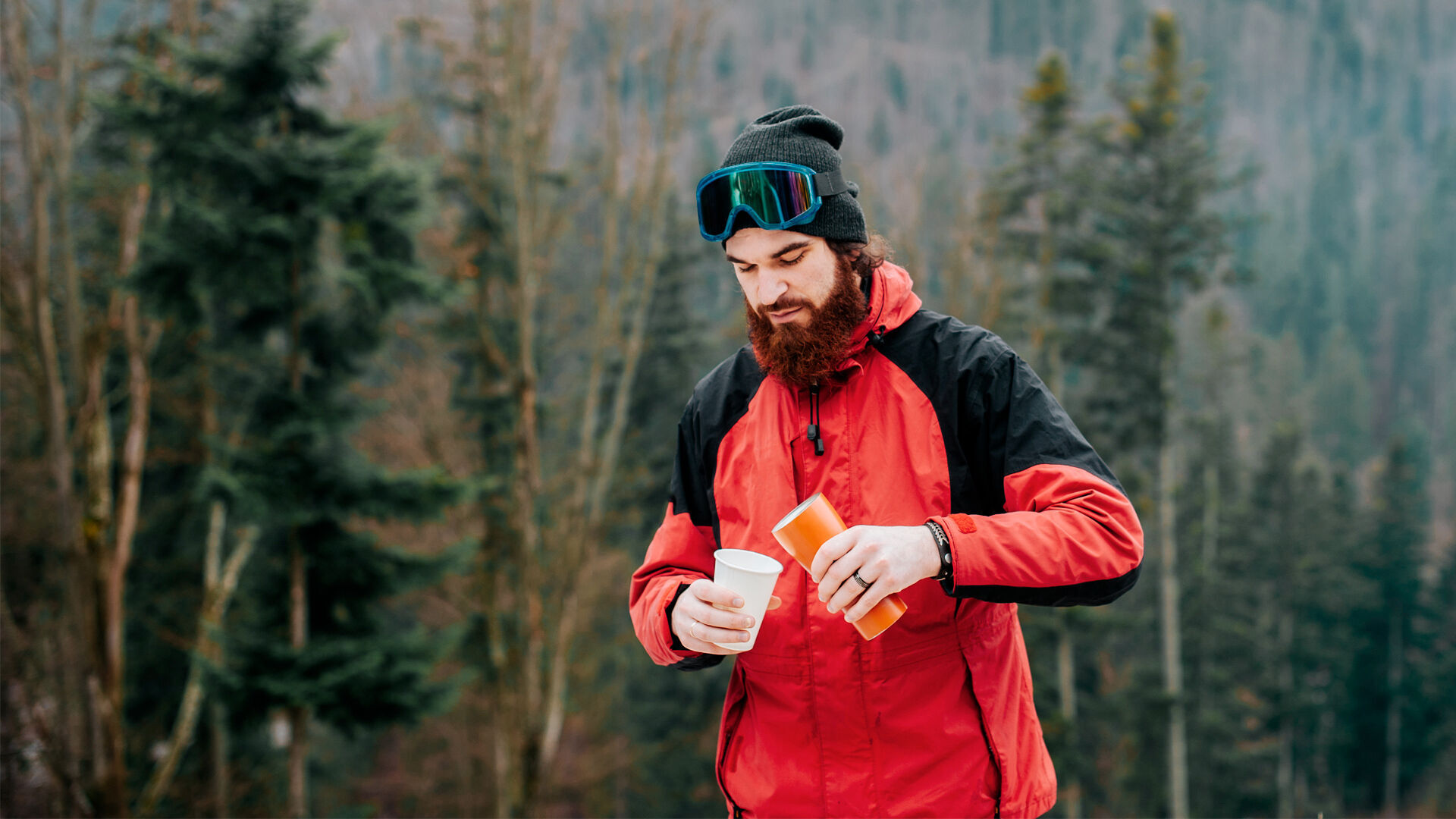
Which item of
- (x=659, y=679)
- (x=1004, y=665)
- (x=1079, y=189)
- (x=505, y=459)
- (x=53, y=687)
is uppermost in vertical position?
(x=1079, y=189)

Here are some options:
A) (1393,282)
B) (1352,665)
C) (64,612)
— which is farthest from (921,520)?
(1393,282)

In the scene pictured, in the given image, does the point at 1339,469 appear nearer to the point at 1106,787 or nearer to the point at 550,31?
the point at 1106,787

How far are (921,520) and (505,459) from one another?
1156 cm

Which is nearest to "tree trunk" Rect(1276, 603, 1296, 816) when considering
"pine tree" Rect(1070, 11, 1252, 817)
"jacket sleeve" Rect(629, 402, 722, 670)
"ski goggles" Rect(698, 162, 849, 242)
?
"pine tree" Rect(1070, 11, 1252, 817)

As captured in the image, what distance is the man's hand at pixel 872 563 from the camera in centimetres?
141

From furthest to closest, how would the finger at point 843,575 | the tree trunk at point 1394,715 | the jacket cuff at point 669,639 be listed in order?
the tree trunk at point 1394,715, the jacket cuff at point 669,639, the finger at point 843,575

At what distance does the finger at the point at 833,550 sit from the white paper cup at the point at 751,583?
0.44ft

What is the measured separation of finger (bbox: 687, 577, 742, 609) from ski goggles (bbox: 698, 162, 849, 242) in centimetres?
79

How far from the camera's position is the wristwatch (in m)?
1.45

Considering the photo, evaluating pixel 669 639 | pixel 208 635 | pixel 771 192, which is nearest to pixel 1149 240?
pixel 208 635

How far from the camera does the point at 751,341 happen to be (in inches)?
79.0

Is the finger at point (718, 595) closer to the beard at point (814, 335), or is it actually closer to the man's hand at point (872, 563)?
the man's hand at point (872, 563)

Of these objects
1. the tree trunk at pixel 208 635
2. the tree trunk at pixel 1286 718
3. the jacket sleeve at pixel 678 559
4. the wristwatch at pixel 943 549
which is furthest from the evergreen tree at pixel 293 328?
the tree trunk at pixel 1286 718

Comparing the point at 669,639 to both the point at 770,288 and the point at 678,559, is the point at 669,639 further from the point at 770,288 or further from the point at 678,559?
the point at 770,288
